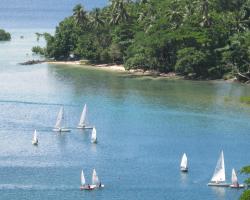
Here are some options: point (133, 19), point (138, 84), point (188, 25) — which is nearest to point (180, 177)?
point (138, 84)

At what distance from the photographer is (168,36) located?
136m

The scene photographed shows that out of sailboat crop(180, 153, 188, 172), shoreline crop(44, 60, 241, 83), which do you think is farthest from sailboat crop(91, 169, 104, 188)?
shoreline crop(44, 60, 241, 83)

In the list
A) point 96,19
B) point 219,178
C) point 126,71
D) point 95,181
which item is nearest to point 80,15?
point 96,19

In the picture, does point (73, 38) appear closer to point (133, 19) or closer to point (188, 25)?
point (133, 19)

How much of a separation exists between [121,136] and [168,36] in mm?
44070

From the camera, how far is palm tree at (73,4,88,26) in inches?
6142

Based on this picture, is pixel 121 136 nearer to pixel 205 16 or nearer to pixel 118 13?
pixel 205 16

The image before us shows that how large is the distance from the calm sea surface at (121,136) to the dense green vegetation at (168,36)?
4.58 m

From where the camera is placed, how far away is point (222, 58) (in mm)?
134375

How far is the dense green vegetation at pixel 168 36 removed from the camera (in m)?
134

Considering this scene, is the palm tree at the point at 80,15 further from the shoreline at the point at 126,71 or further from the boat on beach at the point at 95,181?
the boat on beach at the point at 95,181

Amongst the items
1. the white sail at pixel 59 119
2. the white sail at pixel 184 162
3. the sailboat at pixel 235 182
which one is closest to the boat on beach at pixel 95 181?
the white sail at pixel 184 162

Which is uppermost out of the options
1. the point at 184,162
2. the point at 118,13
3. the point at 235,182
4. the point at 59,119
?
the point at 118,13

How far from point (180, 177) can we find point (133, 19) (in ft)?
256
